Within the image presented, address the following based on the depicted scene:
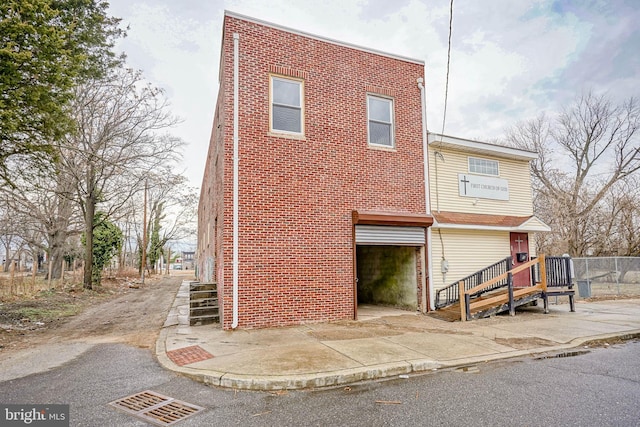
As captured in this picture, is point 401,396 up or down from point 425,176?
down

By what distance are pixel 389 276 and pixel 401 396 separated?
28.0ft

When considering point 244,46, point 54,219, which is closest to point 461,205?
point 244,46

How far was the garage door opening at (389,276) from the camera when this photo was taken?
38.0 ft

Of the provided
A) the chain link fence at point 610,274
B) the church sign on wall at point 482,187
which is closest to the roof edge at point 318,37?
the church sign on wall at point 482,187

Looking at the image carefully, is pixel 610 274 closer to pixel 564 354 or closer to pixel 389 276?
pixel 389 276

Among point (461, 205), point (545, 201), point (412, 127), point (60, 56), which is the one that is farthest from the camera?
point (545, 201)

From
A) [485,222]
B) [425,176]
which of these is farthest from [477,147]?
[425,176]

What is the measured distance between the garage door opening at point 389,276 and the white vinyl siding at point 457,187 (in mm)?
1935

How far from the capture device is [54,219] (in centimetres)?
2319

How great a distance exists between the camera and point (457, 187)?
12.3m

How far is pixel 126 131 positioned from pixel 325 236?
1360 cm

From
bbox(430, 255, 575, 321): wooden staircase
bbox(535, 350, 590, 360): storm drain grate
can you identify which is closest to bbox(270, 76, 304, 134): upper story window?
bbox(430, 255, 575, 321): wooden staircase

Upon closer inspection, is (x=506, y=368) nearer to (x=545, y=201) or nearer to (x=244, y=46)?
(x=244, y=46)

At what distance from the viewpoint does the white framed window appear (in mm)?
12828
